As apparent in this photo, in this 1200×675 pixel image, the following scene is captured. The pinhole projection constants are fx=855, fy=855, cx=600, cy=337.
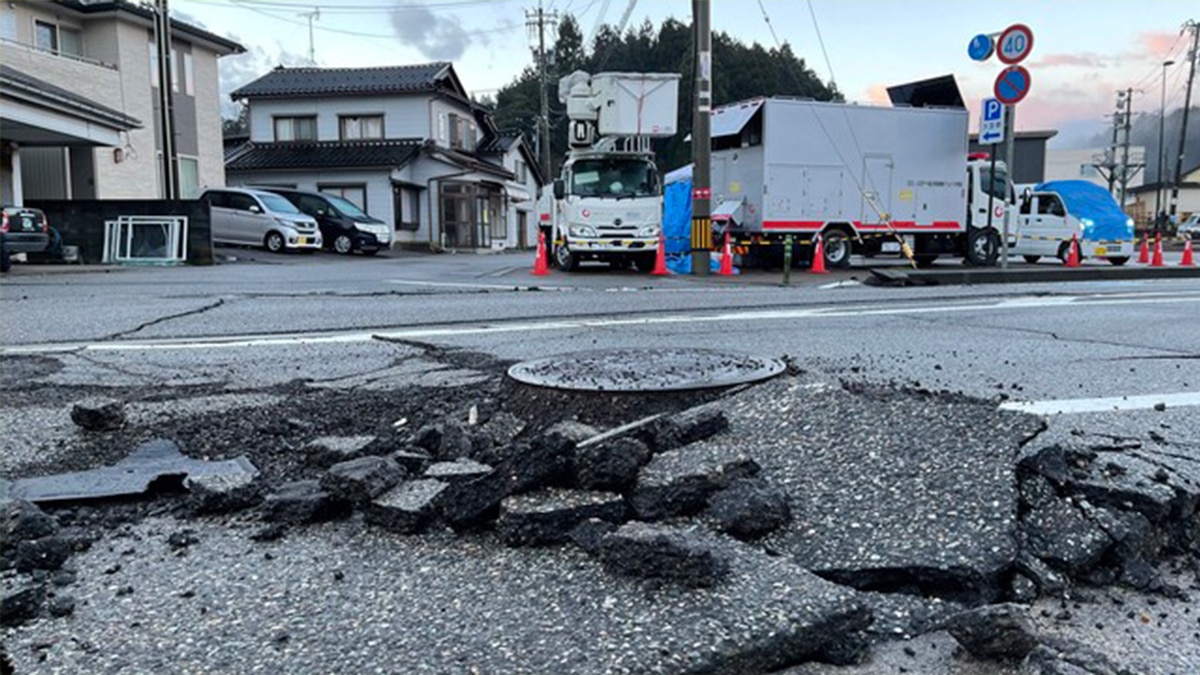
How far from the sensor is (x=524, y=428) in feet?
12.4

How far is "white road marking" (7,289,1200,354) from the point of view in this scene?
6.79 meters

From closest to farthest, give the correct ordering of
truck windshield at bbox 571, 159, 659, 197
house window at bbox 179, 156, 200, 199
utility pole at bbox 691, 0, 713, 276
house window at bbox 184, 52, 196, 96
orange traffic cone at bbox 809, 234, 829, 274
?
1. utility pole at bbox 691, 0, 713, 276
2. truck windshield at bbox 571, 159, 659, 197
3. orange traffic cone at bbox 809, 234, 829, 274
4. house window at bbox 179, 156, 200, 199
5. house window at bbox 184, 52, 196, 96

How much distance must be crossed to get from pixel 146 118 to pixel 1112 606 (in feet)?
101

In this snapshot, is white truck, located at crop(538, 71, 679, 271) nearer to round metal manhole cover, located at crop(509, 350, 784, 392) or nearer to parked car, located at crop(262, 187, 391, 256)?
parked car, located at crop(262, 187, 391, 256)

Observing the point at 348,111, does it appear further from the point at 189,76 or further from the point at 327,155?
the point at 189,76

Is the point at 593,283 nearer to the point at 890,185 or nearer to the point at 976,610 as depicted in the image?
the point at 890,185

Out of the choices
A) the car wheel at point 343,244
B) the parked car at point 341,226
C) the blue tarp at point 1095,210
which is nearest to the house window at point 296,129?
the parked car at point 341,226

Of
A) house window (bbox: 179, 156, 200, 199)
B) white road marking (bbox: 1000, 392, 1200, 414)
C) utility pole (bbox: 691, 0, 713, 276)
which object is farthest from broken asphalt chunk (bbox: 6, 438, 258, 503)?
house window (bbox: 179, 156, 200, 199)

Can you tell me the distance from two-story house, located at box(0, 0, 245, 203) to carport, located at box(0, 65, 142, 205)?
0.08 feet

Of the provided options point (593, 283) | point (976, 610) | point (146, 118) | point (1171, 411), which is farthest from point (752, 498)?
point (146, 118)

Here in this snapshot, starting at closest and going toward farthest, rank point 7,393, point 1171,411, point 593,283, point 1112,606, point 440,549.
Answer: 1. point 1112,606
2. point 440,549
3. point 1171,411
4. point 7,393
5. point 593,283

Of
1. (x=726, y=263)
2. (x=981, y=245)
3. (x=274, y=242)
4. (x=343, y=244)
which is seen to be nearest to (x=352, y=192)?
(x=343, y=244)

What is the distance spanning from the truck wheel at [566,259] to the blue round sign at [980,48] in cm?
805

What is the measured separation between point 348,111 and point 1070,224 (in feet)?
97.0
